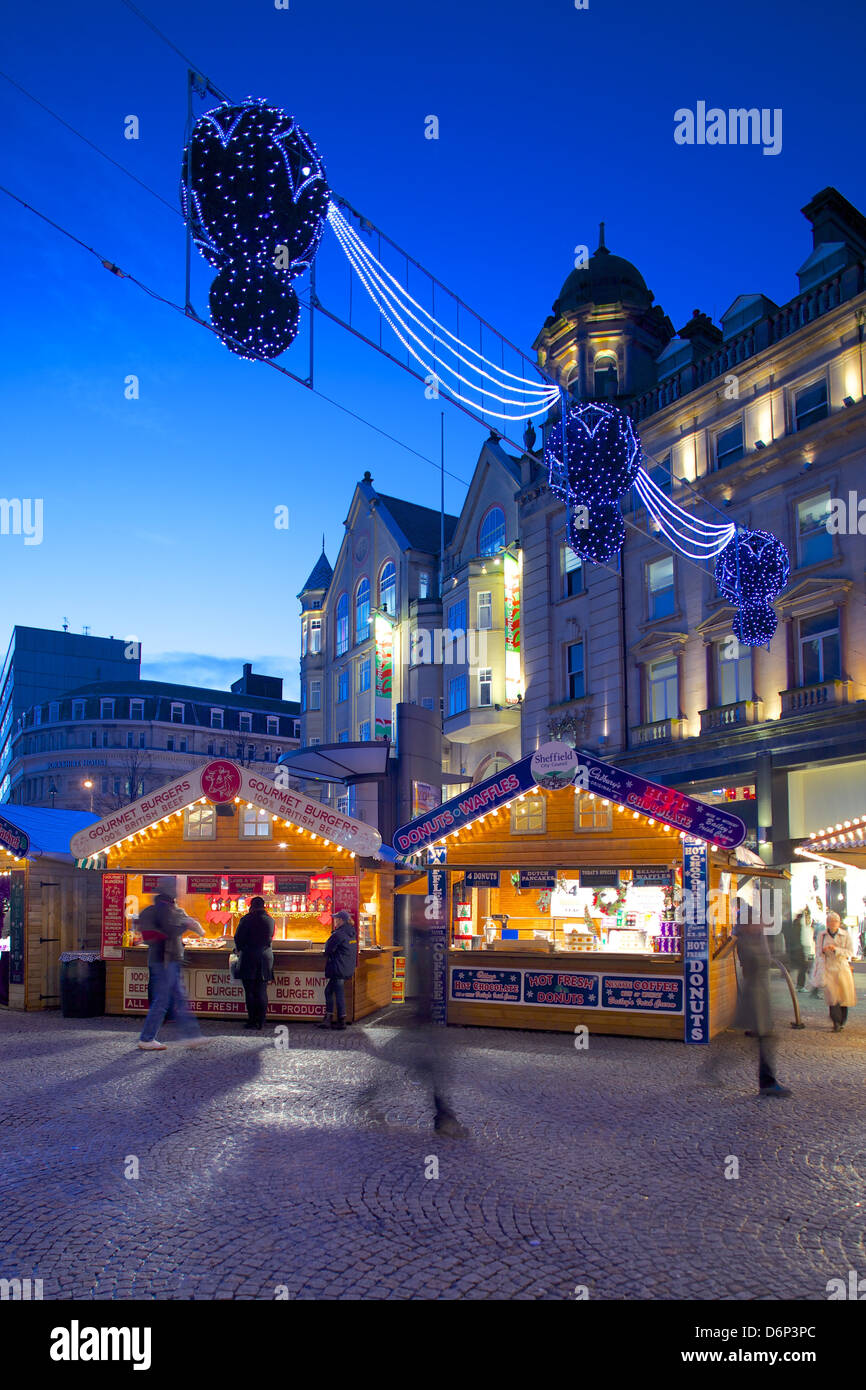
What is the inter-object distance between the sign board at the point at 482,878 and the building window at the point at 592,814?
1.51 meters

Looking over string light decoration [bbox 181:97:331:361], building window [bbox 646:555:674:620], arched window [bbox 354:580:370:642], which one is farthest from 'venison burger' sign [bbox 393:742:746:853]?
arched window [bbox 354:580:370:642]

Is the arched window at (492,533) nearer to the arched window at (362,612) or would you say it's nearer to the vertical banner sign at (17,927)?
the arched window at (362,612)

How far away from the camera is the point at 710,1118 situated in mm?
8805

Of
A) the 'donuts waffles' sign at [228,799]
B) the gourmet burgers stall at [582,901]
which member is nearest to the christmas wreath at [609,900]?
the gourmet burgers stall at [582,901]

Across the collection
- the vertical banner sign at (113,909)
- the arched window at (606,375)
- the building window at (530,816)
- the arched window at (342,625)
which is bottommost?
the vertical banner sign at (113,909)

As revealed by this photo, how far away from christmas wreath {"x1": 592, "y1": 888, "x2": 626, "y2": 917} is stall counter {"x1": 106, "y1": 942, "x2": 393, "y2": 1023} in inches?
152

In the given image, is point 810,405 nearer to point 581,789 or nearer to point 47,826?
point 581,789

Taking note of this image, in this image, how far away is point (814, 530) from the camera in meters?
22.9

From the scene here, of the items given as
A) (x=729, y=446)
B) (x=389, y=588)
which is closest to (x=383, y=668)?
(x=389, y=588)

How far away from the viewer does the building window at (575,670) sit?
29312 millimetres

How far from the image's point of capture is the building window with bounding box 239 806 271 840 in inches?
665

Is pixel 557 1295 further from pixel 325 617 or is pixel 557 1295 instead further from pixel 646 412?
pixel 325 617
